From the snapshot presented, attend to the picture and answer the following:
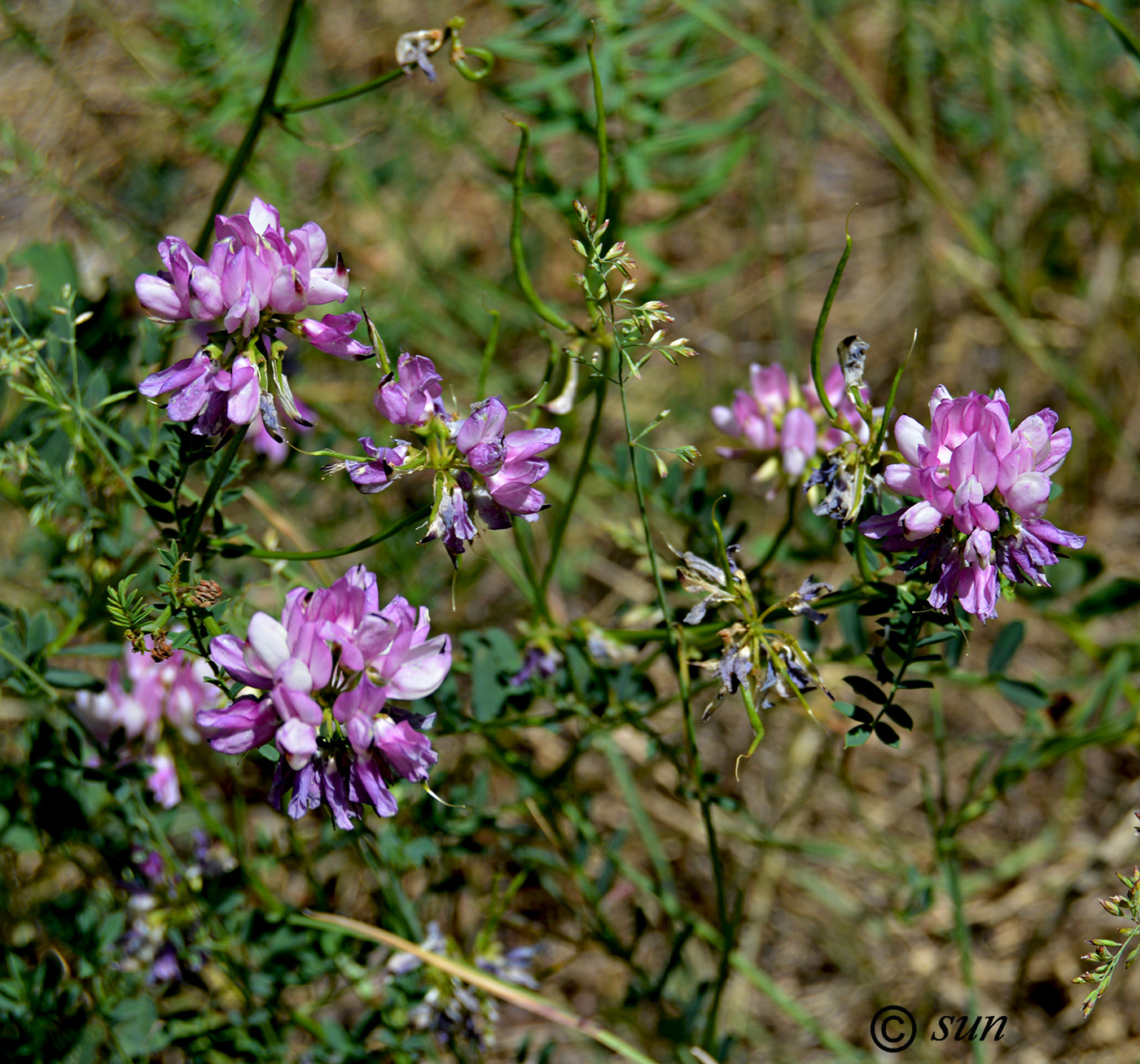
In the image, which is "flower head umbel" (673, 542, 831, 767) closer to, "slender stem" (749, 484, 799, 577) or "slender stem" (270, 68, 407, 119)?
"slender stem" (749, 484, 799, 577)

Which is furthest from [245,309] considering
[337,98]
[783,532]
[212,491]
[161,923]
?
[161,923]

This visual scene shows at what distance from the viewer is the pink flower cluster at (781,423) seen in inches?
62.9

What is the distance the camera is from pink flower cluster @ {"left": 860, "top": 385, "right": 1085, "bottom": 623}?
3.67ft

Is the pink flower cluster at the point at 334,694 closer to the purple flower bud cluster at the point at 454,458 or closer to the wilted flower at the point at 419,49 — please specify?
the purple flower bud cluster at the point at 454,458

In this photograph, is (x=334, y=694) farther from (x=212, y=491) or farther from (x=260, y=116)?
(x=260, y=116)

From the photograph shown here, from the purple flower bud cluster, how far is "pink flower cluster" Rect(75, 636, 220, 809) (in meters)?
0.70

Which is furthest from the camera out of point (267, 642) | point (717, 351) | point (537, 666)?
point (717, 351)

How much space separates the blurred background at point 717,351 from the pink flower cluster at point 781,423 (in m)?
0.12

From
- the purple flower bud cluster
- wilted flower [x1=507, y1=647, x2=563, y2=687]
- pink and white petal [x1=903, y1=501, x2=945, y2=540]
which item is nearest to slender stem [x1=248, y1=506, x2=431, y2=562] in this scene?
the purple flower bud cluster

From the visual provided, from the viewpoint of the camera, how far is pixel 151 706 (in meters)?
1.79

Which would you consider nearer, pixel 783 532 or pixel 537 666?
pixel 783 532

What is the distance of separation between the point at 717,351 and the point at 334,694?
2.35 meters

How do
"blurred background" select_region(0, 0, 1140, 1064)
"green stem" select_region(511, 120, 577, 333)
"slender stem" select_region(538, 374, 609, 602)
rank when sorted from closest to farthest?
"green stem" select_region(511, 120, 577, 333) → "slender stem" select_region(538, 374, 609, 602) → "blurred background" select_region(0, 0, 1140, 1064)

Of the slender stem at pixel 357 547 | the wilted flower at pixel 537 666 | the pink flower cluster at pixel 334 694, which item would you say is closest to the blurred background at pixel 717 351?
the wilted flower at pixel 537 666
